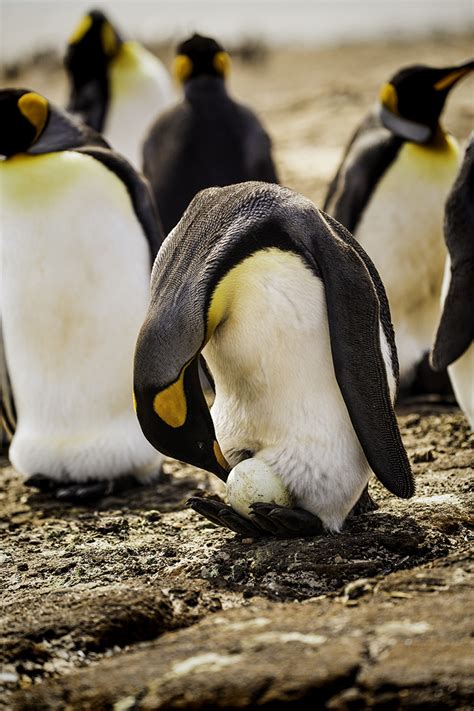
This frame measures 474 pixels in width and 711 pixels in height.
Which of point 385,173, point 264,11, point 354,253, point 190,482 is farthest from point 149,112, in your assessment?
point 264,11

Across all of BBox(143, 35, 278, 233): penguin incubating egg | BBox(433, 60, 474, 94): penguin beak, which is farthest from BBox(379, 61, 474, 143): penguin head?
BBox(143, 35, 278, 233): penguin incubating egg

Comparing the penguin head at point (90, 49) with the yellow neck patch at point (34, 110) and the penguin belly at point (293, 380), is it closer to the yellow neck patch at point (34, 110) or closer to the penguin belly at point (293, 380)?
the yellow neck patch at point (34, 110)

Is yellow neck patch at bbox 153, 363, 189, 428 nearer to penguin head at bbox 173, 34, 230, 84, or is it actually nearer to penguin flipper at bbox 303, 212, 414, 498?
penguin flipper at bbox 303, 212, 414, 498

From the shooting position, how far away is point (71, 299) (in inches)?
177

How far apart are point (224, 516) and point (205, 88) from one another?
14.9ft

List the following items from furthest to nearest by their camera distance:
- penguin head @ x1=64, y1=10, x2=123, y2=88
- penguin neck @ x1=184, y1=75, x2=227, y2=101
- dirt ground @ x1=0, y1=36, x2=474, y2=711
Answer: penguin head @ x1=64, y1=10, x2=123, y2=88 < penguin neck @ x1=184, y1=75, x2=227, y2=101 < dirt ground @ x1=0, y1=36, x2=474, y2=711

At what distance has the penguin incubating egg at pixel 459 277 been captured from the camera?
13.7ft

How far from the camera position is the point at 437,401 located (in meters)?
5.37

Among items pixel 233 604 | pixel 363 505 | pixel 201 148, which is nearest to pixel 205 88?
pixel 201 148

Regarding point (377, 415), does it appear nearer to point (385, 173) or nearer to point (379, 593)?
point (379, 593)

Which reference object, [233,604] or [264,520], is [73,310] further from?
[233,604]

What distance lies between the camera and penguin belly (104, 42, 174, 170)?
9.09 m

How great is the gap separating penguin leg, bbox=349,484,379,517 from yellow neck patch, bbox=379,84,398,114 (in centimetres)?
281

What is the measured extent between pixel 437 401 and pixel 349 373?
91.9 inches
